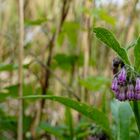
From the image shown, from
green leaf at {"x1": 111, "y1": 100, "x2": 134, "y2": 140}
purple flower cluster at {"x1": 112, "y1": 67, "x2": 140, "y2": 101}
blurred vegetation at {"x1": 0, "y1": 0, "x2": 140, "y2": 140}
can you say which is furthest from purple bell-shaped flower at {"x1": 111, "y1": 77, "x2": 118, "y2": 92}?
green leaf at {"x1": 111, "y1": 100, "x2": 134, "y2": 140}

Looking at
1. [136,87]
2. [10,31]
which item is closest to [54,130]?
[136,87]

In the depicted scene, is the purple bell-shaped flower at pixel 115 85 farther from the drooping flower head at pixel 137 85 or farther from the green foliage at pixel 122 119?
the green foliage at pixel 122 119

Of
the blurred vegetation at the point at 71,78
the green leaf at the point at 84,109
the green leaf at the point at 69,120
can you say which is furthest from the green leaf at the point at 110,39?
the green leaf at the point at 69,120

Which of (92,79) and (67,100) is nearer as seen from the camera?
(67,100)

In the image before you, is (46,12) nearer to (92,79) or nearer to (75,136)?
(92,79)

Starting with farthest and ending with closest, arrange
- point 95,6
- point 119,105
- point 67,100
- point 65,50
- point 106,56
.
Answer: point 65,50 → point 106,56 → point 95,6 → point 119,105 → point 67,100

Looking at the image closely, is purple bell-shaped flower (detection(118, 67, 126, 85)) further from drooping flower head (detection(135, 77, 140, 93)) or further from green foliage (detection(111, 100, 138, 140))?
green foliage (detection(111, 100, 138, 140))

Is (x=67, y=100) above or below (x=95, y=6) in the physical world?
below

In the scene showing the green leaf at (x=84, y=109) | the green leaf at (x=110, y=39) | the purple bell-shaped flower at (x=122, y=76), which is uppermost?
the green leaf at (x=110, y=39)
